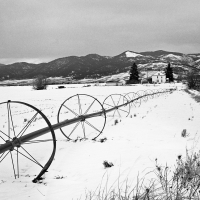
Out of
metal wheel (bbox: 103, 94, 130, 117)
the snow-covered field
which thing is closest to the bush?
metal wheel (bbox: 103, 94, 130, 117)

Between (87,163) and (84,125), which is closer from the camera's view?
(87,163)

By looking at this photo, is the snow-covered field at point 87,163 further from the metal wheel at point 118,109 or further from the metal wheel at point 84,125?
the metal wheel at point 118,109

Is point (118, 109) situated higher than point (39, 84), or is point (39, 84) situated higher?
point (39, 84)

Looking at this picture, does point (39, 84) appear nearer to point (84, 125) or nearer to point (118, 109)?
point (118, 109)

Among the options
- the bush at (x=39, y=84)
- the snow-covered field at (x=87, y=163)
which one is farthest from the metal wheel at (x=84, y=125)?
the bush at (x=39, y=84)

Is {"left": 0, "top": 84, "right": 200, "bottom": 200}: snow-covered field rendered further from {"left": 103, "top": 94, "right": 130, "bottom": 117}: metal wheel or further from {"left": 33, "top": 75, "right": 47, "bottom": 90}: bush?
{"left": 33, "top": 75, "right": 47, "bottom": 90}: bush

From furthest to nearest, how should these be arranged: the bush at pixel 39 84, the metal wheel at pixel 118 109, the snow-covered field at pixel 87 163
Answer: the bush at pixel 39 84 < the metal wheel at pixel 118 109 < the snow-covered field at pixel 87 163

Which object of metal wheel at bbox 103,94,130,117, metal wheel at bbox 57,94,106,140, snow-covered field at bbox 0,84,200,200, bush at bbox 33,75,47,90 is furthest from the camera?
bush at bbox 33,75,47,90

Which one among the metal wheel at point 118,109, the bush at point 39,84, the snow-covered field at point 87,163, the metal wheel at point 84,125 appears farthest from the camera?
the bush at point 39,84

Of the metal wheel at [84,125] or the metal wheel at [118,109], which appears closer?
the metal wheel at [84,125]

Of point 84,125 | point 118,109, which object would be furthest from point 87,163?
point 118,109

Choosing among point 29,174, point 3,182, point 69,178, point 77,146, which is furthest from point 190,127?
point 3,182

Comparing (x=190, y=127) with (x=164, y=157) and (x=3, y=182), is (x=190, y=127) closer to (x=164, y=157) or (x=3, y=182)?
(x=164, y=157)

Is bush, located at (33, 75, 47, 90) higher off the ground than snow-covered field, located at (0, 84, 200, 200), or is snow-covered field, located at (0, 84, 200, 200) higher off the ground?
bush, located at (33, 75, 47, 90)
